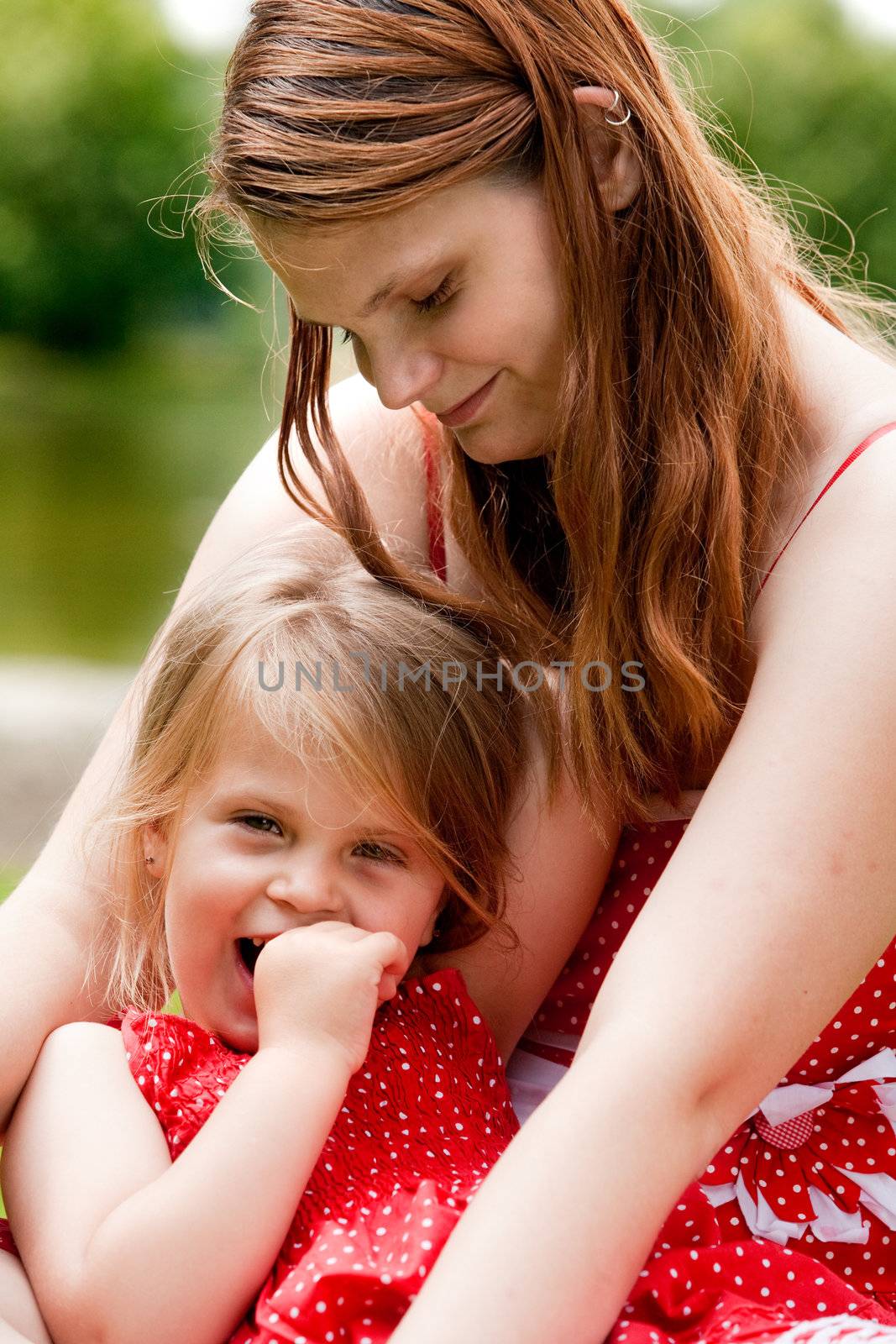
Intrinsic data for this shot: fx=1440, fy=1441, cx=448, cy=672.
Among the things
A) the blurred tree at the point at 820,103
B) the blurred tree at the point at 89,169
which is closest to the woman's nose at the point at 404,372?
the blurred tree at the point at 820,103

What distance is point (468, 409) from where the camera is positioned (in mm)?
1298

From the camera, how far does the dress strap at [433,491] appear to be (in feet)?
5.07

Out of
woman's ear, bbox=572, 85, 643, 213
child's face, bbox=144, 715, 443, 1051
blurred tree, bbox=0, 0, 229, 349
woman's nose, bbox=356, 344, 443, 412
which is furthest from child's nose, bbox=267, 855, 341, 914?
blurred tree, bbox=0, 0, 229, 349

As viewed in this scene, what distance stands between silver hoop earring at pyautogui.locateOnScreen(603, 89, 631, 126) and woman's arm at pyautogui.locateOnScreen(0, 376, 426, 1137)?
45 centimetres

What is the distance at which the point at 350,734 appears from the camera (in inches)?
48.0

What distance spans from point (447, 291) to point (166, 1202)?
2.44 ft

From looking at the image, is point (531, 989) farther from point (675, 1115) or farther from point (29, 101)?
point (29, 101)

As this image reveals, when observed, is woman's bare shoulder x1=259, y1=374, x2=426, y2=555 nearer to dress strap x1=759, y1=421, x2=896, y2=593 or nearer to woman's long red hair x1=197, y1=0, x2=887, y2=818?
woman's long red hair x1=197, y1=0, x2=887, y2=818

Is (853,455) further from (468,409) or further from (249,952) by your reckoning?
(249,952)

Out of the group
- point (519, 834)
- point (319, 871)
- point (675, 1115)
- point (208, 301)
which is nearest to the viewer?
point (675, 1115)

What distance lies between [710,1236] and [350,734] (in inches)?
19.5

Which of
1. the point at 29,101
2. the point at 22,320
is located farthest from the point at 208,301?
the point at 29,101

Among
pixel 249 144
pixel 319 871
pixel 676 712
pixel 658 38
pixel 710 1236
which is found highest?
pixel 658 38

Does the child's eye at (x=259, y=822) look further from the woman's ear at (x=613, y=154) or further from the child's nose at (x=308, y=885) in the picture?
the woman's ear at (x=613, y=154)
